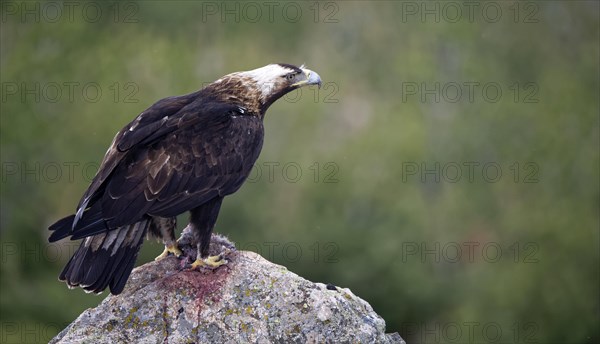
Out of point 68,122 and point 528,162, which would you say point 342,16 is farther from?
point 68,122

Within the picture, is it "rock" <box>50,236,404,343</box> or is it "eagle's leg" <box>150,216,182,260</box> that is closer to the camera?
"rock" <box>50,236,404,343</box>

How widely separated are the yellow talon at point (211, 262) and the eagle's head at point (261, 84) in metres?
1.56

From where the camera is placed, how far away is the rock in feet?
23.4

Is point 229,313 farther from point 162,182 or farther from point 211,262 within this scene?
point 162,182

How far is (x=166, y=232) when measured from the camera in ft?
26.8

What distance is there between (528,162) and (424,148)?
4509 millimetres

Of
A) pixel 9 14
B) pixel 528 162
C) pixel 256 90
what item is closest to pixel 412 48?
pixel 528 162

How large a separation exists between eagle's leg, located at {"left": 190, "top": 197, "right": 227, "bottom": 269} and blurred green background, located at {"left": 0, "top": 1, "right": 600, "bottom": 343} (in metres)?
13.3

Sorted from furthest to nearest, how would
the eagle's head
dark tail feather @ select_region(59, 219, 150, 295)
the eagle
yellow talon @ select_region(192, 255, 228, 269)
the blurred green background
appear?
the blurred green background → the eagle's head → yellow talon @ select_region(192, 255, 228, 269) → the eagle → dark tail feather @ select_region(59, 219, 150, 295)

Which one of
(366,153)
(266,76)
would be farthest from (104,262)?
(366,153)

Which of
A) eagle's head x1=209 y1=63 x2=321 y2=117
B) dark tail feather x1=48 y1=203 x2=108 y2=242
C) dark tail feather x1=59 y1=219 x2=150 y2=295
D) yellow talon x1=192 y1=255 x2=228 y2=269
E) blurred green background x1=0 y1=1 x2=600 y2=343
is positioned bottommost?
blurred green background x1=0 y1=1 x2=600 y2=343

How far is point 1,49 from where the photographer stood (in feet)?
103

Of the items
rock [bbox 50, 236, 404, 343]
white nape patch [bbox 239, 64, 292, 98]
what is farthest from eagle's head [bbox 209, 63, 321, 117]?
rock [bbox 50, 236, 404, 343]

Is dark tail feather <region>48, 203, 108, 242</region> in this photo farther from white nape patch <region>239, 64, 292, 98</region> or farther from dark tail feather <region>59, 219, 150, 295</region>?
white nape patch <region>239, 64, 292, 98</region>
